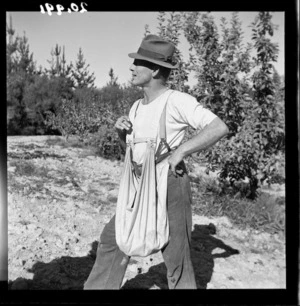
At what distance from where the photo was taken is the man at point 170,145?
103 inches

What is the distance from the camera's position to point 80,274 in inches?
149

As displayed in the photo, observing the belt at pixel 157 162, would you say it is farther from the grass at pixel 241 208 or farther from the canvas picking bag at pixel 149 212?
the grass at pixel 241 208

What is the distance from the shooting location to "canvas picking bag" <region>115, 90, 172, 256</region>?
2727 mm

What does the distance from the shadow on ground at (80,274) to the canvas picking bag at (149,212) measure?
38.9 inches

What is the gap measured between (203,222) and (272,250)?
92 cm

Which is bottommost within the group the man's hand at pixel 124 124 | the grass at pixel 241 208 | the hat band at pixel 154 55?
the grass at pixel 241 208

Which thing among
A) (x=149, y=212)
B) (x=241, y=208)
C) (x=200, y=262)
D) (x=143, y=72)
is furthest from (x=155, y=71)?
(x=241, y=208)

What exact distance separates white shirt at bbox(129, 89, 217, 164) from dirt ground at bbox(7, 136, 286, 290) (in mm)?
1521

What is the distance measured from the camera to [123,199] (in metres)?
2.85

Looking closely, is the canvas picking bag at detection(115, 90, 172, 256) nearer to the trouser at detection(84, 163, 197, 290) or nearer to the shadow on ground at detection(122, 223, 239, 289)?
the trouser at detection(84, 163, 197, 290)

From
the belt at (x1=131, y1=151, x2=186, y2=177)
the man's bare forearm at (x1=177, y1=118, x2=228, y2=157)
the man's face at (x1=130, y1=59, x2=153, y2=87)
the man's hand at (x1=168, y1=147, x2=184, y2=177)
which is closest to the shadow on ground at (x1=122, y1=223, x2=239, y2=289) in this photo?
the belt at (x1=131, y1=151, x2=186, y2=177)
